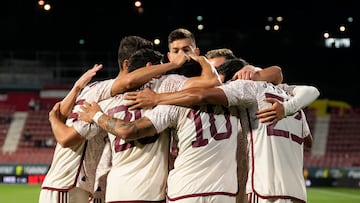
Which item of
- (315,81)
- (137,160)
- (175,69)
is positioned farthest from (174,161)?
(315,81)

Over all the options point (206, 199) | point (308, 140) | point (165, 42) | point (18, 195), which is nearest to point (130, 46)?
point (206, 199)

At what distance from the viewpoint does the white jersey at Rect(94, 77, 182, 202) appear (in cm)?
475

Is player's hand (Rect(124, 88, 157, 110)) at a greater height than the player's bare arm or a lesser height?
lesser

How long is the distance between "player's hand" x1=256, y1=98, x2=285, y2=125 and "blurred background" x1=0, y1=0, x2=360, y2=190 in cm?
2206

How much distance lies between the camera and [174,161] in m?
4.96

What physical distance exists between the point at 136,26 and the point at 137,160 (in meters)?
25.1

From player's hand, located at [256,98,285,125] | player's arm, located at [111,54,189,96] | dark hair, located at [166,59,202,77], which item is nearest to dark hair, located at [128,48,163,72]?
player's arm, located at [111,54,189,96]

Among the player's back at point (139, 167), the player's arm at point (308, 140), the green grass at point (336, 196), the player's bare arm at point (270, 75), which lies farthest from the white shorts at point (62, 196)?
the green grass at point (336, 196)

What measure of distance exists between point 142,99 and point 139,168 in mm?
469

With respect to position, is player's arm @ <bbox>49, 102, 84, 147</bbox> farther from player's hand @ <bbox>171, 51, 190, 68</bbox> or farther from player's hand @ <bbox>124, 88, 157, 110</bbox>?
player's hand @ <bbox>171, 51, 190, 68</bbox>

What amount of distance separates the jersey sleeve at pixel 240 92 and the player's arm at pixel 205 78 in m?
0.07

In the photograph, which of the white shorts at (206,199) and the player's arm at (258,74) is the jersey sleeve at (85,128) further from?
the player's arm at (258,74)

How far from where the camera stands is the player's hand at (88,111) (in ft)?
15.9

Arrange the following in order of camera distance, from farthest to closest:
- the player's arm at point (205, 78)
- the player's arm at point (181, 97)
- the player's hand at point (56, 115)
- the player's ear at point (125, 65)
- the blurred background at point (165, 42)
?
the blurred background at point (165, 42) < the player's hand at point (56, 115) < the player's ear at point (125, 65) < the player's arm at point (205, 78) < the player's arm at point (181, 97)
